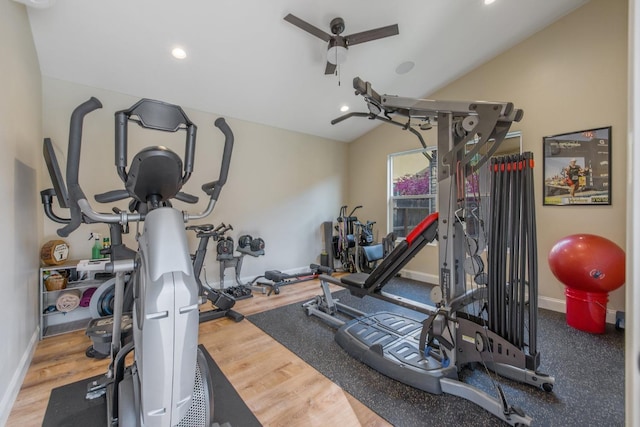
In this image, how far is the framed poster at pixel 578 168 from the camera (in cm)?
285

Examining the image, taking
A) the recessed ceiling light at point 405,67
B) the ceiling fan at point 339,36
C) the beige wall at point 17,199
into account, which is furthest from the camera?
the recessed ceiling light at point 405,67

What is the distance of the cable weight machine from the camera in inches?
70.9

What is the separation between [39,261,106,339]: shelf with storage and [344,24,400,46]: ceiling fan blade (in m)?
3.40

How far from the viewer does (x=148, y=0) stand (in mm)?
2312

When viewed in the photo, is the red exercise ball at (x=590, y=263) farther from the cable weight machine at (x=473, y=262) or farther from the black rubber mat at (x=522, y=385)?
the cable weight machine at (x=473, y=262)

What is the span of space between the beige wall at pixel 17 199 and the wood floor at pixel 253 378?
0.12m

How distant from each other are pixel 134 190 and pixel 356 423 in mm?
1751

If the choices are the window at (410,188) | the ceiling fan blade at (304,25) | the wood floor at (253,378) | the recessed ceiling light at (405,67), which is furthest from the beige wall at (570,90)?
the wood floor at (253,378)

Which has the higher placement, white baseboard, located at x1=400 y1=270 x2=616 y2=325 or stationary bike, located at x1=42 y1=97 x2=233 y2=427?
stationary bike, located at x1=42 y1=97 x2=233 y2=427

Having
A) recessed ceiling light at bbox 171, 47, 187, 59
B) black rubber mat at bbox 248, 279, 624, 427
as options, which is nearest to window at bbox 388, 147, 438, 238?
black rubber mat at bbox 248, 279, 624, 427

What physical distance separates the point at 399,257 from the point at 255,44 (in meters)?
2.72

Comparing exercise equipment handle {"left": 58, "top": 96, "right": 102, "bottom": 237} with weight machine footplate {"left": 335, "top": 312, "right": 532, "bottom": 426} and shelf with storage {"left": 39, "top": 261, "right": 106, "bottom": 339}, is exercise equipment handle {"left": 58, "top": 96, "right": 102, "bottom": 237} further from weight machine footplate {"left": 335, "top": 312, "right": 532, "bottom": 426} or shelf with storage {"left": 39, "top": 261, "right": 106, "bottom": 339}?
weight machine footplate {"left": 335, "top": 312, "right": 532, "bottom": 426}

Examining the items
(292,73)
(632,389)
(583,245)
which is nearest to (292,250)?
(292,73)

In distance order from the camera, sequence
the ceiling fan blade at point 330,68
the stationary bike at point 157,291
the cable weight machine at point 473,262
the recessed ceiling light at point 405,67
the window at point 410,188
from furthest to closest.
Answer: the window at point 410,188 < the recessed ceiling light at point 405,67 < the ceiling fan blade at point 330,68 < the cable weight machine at point 473,262 < the stationary bike at point 157,291
